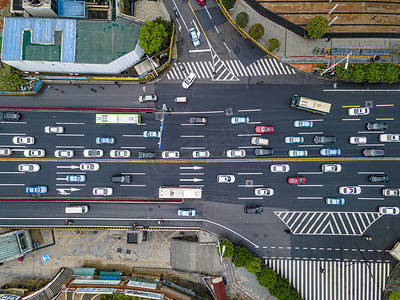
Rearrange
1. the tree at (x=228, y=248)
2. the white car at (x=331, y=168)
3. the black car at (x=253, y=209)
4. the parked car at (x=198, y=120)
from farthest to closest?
the parked car at (x=198, y=120)
the black car at (x=253, y=209)
the white car at (x=331, y=168)
the tree at (x=228, y=248)

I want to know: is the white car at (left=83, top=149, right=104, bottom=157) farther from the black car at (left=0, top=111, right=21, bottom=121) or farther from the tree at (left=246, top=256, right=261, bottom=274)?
the tree at (left=246, top=256, right=261, bottom=274)

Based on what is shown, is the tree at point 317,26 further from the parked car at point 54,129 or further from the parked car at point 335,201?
the parked car at point 54,129

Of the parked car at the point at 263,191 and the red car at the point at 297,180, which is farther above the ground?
the red car at the point at 297,180

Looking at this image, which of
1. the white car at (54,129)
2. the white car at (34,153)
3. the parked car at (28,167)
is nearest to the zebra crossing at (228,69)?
the white car at (54,129)

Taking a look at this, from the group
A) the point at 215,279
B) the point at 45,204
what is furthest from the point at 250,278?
the point at 45,204

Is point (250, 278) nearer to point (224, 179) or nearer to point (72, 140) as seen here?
point (224, 179)

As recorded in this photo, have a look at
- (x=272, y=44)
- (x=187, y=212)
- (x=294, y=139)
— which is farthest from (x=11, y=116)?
(x=294, y=139)
